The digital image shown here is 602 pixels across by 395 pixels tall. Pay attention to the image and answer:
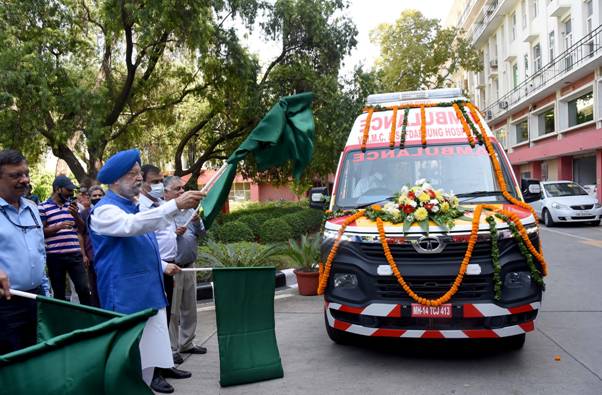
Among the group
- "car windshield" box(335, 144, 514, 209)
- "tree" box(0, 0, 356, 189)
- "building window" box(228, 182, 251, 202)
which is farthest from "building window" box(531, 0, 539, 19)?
"car windshield" box(335, 144, 514, 209)

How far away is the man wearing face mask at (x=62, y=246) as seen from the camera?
6.06 metres

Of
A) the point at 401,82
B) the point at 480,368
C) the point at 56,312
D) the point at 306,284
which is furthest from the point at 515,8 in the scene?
the point at 56,312

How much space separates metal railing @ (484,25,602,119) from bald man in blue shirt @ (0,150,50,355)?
23.2m

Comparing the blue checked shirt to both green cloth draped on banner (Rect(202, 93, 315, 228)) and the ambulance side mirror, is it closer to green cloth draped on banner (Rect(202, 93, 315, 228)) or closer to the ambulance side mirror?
green cloth draped on banner (Rect(202, 93, 315, 228))

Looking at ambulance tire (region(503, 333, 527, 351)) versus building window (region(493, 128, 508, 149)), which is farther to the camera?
building window (region(493, 128, 508, 149))

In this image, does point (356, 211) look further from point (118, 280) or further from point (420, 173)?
point (118, 280)

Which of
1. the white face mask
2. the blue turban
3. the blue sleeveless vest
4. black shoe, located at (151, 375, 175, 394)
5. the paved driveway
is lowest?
the paved driveway

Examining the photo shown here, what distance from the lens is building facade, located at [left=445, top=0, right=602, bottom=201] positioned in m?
24.3

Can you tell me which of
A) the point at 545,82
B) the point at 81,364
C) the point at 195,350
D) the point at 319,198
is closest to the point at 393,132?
the point at 319,198

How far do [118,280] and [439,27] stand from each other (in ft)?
122

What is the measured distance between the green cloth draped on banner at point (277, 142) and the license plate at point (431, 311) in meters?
1.51

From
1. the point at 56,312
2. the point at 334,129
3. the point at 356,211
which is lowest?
the point at 56,312

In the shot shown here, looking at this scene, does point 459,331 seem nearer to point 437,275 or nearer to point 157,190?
point 437,275

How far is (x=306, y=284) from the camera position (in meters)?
8.52
